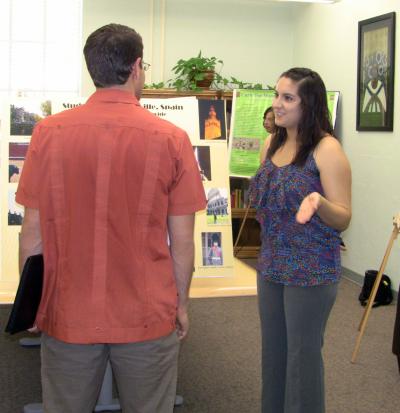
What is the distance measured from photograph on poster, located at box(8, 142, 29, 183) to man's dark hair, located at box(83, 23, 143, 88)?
1772 millimetres

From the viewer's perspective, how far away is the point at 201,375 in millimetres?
3398

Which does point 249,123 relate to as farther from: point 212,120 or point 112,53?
point 112,53

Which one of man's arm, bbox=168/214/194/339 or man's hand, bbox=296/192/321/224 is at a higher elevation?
man's hand, bbox=296/192/321/224

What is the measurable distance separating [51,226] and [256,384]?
2.07 m

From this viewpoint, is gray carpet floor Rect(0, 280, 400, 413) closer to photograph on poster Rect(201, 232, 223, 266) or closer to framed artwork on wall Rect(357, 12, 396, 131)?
photograph on poster Rect(201, 232, 223, 266)

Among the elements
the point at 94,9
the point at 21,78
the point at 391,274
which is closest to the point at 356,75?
the point at 391,274

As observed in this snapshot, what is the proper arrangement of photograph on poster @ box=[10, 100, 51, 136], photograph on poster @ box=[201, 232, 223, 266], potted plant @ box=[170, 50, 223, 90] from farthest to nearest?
potted plant @ box=[170, 50, 223, 90], photograph on poster @ box=[201, 232, 223, 266], photograph on poster @ box=[10, 100, 51, 136]

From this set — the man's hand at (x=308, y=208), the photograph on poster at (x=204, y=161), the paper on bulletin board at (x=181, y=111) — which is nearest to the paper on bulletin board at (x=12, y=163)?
the paper on bulletin board at (x=181, y=111)

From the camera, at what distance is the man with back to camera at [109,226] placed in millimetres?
1453

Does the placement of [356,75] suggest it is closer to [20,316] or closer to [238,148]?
[238,148]

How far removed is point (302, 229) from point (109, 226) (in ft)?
2.59

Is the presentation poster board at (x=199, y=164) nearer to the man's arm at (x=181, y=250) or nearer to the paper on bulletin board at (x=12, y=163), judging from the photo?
the paper on bulletin board at (x=12, y=163)

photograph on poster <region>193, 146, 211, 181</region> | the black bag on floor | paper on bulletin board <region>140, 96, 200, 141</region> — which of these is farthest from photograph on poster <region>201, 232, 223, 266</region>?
the black bag on floor

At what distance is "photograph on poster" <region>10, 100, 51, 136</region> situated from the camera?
10.5ft
